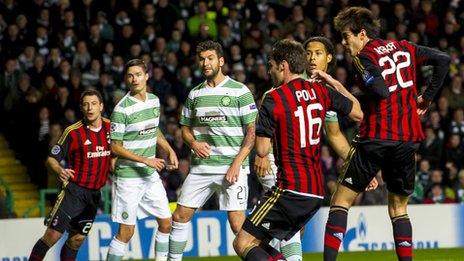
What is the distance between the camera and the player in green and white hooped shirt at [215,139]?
991 centimetres

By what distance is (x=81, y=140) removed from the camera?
10805 mm

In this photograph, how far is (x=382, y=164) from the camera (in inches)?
353

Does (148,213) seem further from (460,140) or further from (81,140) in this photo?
(460,140)

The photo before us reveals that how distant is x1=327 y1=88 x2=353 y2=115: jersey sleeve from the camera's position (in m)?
8.02

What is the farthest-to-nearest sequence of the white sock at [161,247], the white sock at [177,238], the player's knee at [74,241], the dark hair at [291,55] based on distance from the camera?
the player's knee at [74,241], the white sock at [161,247], the white sock at [177,238], the dark hair at [291,55]

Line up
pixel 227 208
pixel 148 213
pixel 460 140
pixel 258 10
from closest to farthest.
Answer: pixel 227 208 < pixel 148 213 < pixel 460 140 < pixel 258 10

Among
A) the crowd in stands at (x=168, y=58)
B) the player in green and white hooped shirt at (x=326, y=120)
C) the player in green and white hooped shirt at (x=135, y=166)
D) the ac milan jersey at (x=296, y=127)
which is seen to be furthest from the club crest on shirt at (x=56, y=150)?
the crowd in stands at (x=168, y=58)

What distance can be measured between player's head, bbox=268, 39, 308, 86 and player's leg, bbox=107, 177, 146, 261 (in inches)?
112

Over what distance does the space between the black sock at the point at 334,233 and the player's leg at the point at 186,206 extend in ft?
4.81

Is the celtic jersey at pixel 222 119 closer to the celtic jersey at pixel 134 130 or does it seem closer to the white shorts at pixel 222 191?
the white shorts at pixel 222 191

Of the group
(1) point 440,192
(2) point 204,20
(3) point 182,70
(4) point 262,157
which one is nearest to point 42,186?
(3) point 182,70

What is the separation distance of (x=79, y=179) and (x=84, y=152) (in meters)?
0.27

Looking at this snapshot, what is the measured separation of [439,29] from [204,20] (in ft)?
14.6

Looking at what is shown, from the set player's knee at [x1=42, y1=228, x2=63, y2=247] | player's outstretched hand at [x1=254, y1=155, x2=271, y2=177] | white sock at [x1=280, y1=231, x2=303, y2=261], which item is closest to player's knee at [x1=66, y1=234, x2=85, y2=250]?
player's knee at [x1=42, y1=228, x2=63, y2=247]
